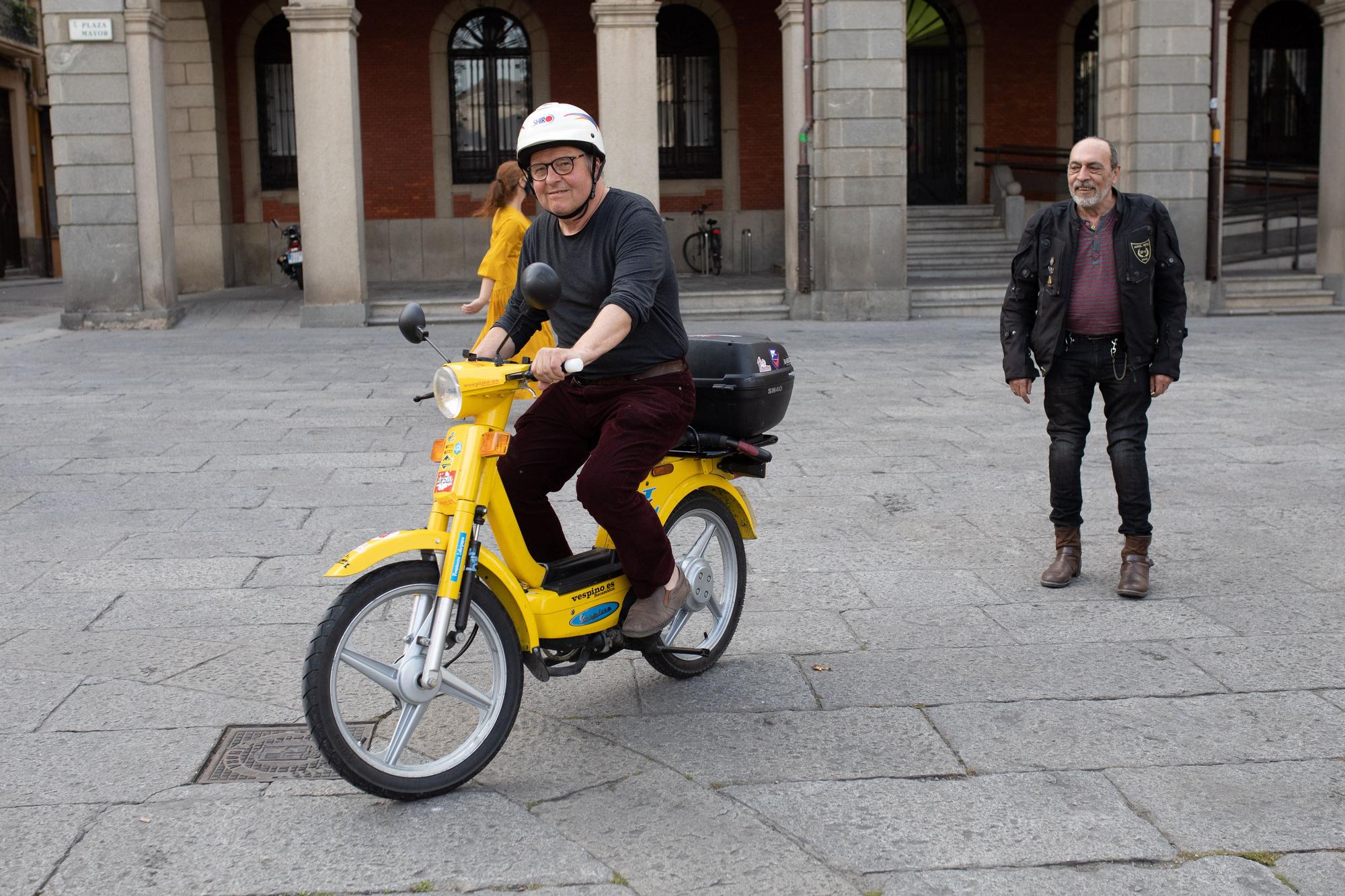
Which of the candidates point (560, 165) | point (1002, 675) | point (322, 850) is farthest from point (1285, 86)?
point (322, 850)

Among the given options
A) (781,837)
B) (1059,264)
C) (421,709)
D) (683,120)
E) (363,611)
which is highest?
(683,120)

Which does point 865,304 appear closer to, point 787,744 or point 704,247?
point 704,247

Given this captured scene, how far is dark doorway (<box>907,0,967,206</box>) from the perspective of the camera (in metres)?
22.9

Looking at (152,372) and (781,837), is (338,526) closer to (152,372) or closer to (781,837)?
(781,837)

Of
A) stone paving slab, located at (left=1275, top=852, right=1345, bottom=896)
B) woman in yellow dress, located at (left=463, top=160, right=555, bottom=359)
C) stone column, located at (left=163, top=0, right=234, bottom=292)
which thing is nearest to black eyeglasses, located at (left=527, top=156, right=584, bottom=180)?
stone paving slab, located at (left=1275, top=852, right=1345, bottom=896)

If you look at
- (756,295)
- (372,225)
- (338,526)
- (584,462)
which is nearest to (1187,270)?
(756,295)

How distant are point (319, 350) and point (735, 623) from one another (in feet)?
34.6

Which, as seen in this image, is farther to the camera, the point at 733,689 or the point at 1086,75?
the point at 1086,75

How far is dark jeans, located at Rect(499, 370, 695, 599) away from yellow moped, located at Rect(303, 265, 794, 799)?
0.36ft

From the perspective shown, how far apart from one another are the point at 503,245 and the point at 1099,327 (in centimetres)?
439

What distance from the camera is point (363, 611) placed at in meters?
3.42

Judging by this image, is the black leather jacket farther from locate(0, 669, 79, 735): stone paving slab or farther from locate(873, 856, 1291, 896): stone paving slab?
locate(0, 669, 79, 735): stone paving slab

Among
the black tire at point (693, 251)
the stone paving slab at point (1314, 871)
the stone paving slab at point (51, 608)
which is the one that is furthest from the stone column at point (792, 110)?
the stone paving slab at point (1314, 871)

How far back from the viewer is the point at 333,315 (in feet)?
55.3
